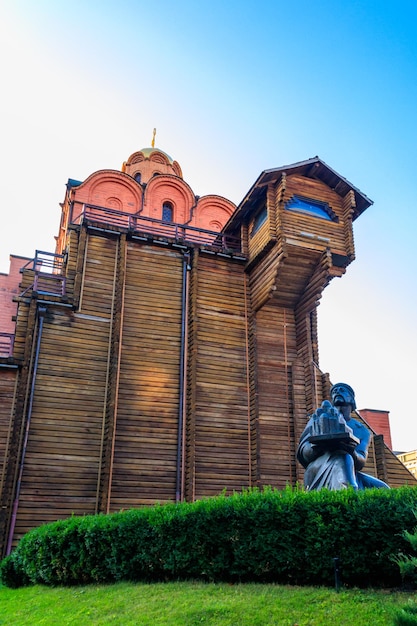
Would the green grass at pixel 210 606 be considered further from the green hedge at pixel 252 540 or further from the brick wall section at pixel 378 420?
the brick wall section at pixel 378 420

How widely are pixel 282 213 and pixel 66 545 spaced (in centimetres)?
1208

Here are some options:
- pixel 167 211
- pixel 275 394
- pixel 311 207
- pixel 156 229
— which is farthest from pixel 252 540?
pixel 167 211

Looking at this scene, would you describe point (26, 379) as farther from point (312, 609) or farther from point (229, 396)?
point (312, 609)

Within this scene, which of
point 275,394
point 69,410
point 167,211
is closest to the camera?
point 69,410

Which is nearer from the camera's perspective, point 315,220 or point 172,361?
point 172,361

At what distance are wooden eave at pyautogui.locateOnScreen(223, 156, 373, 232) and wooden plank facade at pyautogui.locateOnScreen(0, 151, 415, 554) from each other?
0.19 feet

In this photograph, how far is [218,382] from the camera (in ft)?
57.7

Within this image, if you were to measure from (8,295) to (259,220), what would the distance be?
10236 millimetres

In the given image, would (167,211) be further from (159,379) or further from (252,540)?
(252,540)

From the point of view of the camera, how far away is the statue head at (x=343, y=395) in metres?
9.23

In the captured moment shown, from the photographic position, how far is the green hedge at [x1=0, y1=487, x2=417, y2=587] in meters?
6.62

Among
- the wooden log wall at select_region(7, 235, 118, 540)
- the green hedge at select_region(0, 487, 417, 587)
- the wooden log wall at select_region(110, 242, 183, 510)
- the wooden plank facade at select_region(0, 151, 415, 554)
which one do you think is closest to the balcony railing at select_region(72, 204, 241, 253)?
the wooden plank facade at select_region(0, 151, 415, 554)

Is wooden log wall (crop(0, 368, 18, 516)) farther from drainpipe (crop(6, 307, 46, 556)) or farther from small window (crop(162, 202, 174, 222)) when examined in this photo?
small window (crop(162, 202, 174, 222))

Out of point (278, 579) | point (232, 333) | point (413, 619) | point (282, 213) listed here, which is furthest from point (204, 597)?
point (282, 213)
